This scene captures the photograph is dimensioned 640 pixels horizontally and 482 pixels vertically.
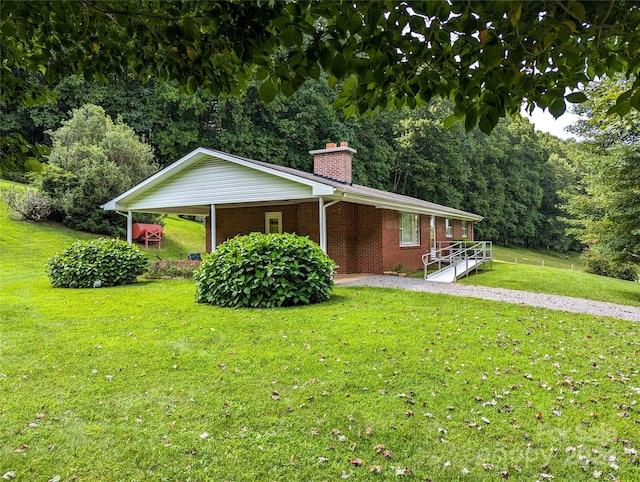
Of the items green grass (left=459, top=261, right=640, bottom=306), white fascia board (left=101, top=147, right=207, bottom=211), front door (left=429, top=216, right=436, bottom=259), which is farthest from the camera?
front door (left=429, top=216, right=436, bottom=259)

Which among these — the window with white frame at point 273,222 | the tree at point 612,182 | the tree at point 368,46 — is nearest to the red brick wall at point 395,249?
the window with white frame at point 273,222

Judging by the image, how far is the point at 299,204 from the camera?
15.2 meters

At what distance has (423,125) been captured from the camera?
36.9 metres

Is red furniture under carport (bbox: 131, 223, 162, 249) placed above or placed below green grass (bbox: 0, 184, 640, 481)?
above

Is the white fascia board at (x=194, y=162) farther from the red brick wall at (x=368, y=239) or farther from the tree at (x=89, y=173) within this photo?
the tree at (x=89, y=173)

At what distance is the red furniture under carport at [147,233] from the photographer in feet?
70.9

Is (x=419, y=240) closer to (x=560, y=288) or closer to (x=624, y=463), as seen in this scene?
(x=560, y=288)

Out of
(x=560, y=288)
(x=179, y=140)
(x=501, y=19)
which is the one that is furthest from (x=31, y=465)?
(x=179, y=140)

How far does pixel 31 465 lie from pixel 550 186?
5804 centimetres

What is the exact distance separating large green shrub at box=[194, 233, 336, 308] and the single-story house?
7.88 ft

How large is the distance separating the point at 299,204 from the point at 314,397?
11.5m

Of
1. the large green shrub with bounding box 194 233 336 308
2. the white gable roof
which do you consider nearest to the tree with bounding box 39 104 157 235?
the white gable roof

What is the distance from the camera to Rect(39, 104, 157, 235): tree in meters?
20.7

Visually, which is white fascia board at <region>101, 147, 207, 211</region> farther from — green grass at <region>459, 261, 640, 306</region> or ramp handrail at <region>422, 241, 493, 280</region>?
green grass at <region>459, 261, 640, 306</region>
